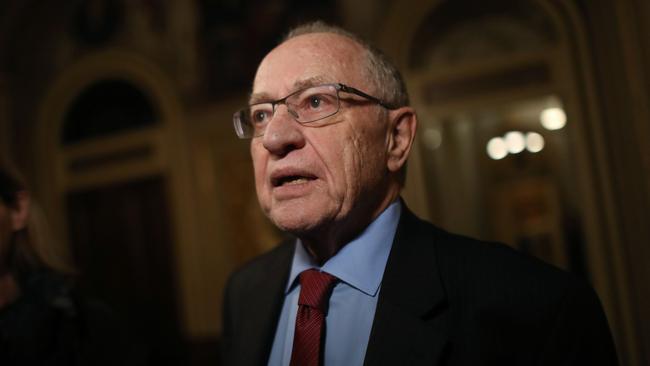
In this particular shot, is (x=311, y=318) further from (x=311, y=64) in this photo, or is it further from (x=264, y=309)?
(x=311, y=64)

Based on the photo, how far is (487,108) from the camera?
4.95m

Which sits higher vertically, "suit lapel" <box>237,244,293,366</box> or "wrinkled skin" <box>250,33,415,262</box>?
"wrinkled skin" <box>250,33,415,262</box>

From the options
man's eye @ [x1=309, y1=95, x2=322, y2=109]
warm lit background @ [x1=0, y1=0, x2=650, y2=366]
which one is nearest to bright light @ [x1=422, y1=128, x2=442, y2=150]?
warm lit background @ [x1=0, y1=0, x2=650, y2=366]

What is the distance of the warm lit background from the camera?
4.95m

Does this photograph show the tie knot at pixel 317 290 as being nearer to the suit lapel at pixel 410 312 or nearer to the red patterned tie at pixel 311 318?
the red patterned tie at pixel 311 318

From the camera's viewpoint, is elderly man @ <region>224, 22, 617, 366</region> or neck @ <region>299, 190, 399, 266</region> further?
neck @ <region>299, 190, 399, 266</region>

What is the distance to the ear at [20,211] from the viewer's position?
2191mm

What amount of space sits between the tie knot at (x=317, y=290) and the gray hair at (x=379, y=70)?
0.55 meters

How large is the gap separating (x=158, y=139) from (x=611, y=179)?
4.81 metres

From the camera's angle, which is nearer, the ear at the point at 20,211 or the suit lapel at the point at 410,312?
the suit lapel at the point at 410,312

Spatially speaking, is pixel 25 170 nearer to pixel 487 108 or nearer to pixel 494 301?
pixel 487 108

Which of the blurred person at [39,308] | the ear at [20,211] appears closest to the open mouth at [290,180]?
the blurred person at [39,308]

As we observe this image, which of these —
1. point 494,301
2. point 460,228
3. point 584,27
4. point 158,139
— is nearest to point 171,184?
point 158,139

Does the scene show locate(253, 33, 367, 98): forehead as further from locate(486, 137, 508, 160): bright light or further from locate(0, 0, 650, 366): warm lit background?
locate(486, 137, 508, 160): bright light
